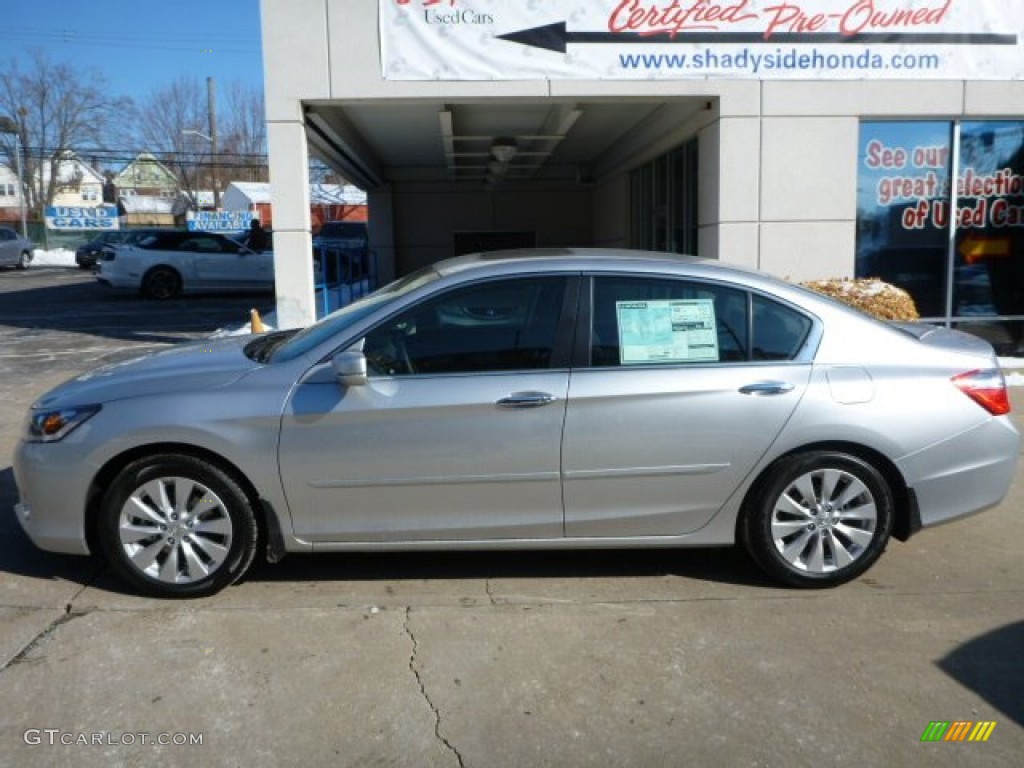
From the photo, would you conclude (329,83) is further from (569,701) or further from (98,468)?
(569,701)

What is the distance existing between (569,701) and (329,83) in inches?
306

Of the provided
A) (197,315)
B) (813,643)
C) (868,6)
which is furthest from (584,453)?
(197,315)

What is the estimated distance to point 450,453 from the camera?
3938 millimetres

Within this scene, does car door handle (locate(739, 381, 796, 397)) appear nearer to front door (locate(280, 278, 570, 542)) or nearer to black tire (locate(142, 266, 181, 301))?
front door (locate(280, 278, 570, 542))

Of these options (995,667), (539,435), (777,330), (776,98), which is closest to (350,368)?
(539,435)

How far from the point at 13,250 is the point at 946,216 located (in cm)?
3602

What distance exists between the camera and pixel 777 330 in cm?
417

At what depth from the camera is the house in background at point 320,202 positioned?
123 ft

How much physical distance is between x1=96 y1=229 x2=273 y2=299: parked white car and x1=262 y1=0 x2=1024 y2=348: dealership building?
454 inches

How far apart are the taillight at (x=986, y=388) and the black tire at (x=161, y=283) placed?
1946 cm

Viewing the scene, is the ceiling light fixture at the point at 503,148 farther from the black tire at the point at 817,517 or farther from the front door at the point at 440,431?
the black tire at the point at 817,517

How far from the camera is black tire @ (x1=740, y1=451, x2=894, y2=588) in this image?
13.3 feet

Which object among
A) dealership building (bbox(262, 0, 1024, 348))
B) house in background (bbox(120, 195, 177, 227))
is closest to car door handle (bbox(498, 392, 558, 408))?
dealership building (bbox(262, 0, 1024, 348))

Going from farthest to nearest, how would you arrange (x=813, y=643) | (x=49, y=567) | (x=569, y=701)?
1. (x=49, y=567)
2. (x=813, y=643)
3. (x=569, y=701)
